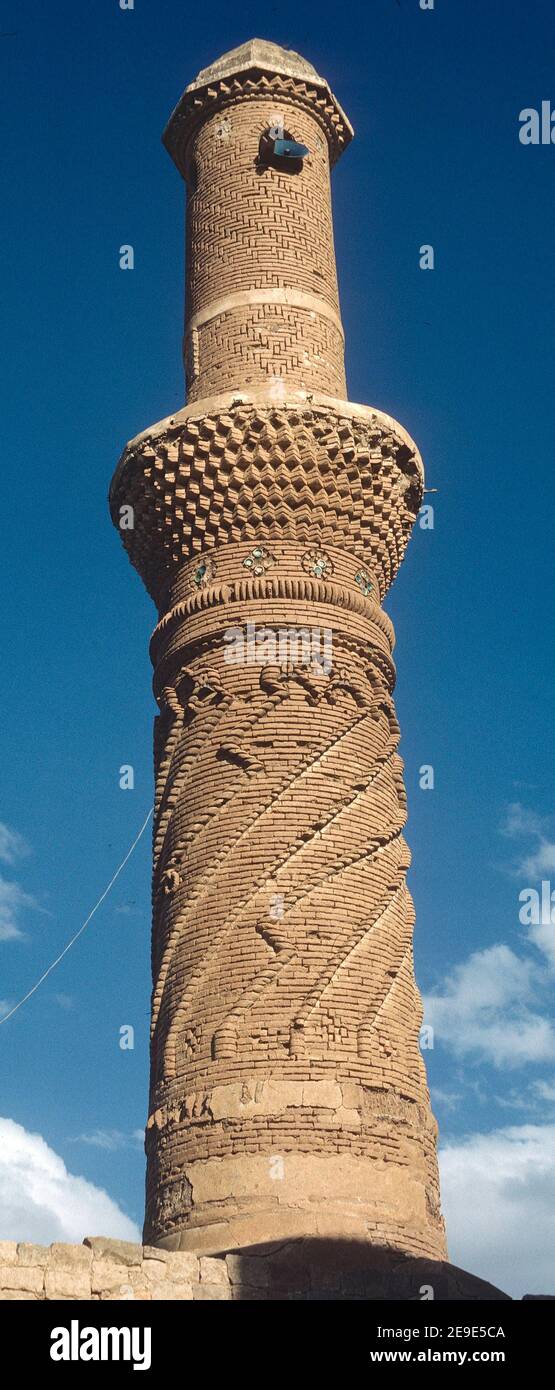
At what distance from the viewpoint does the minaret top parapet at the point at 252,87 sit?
14148mm

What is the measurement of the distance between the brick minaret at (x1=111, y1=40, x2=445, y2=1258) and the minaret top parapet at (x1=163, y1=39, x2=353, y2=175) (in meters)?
0.03

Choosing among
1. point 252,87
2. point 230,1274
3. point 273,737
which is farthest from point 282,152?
point 230,1274

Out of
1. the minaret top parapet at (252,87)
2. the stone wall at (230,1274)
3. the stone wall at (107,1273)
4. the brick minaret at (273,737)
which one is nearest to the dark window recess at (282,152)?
the brick minaret at (273,737)

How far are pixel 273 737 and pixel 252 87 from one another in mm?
6457

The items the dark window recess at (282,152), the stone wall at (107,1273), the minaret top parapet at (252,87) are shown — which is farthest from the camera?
the minaret top parapet at (252,87)

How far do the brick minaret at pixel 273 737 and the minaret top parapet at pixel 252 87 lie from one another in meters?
0.03

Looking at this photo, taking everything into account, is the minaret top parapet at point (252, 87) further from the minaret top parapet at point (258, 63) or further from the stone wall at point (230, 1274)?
the stone wall at point (230, 1274)

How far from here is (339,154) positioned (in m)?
15.0

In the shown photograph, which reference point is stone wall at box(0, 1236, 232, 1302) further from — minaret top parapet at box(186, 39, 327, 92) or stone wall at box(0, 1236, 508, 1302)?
minaret top parapet at box(186, 39, 327, 92)

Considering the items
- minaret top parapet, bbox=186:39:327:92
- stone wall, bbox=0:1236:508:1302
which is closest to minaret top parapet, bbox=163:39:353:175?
minaret top parapet, bbox=186:39:327:92

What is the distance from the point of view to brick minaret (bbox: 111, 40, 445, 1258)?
9773 millimetres

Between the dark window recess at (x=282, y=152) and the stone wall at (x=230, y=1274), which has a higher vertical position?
the dark window recess at (x=282, y=152)
